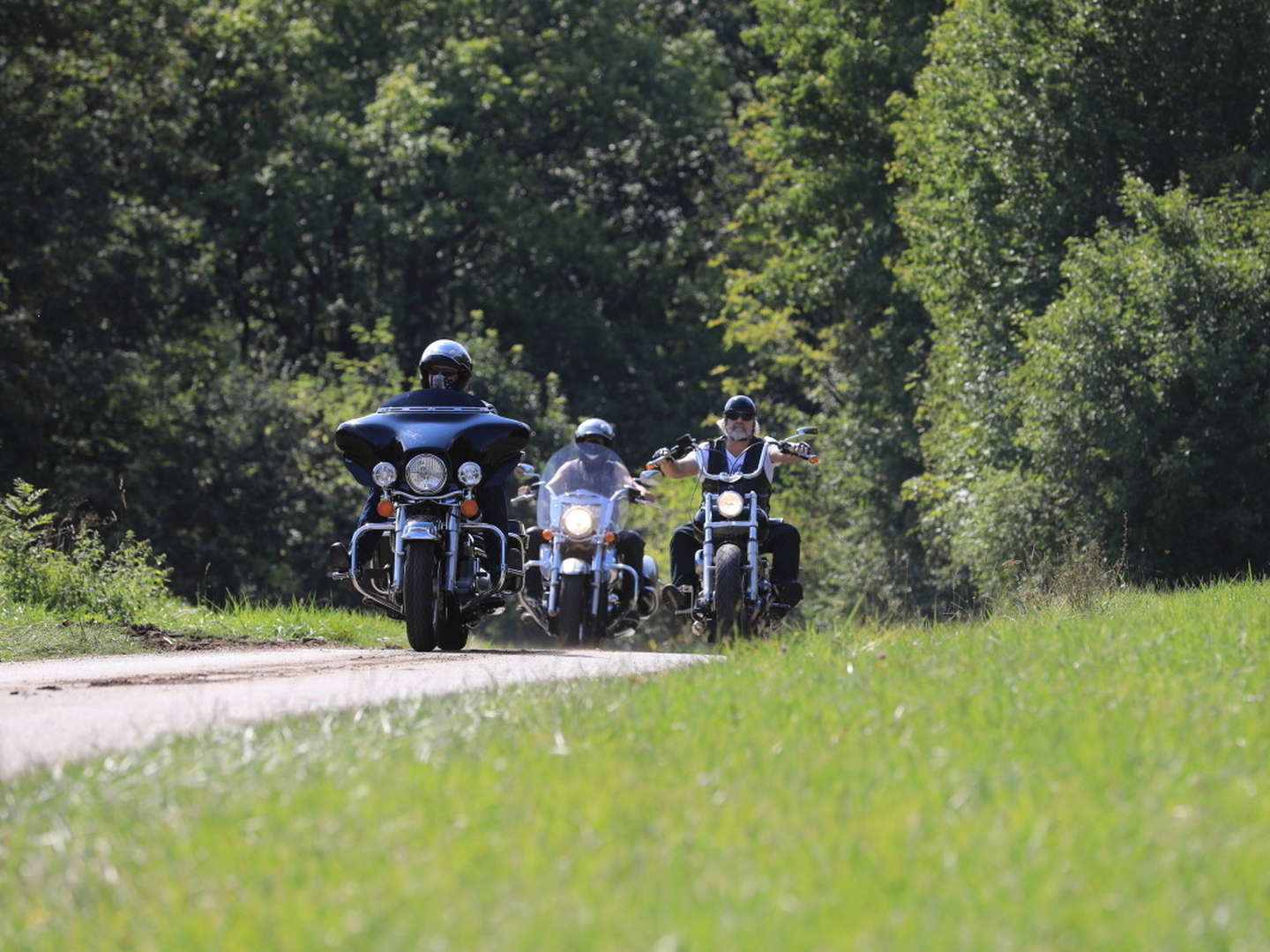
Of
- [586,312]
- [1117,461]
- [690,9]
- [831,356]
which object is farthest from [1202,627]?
[690,9]

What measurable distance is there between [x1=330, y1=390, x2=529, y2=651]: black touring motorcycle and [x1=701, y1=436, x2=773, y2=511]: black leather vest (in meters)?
1.86

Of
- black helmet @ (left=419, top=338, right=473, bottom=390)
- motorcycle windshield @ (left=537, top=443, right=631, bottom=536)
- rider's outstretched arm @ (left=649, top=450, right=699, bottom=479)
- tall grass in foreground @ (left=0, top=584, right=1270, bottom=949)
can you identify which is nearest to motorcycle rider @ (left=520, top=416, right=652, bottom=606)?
motorcycle windshield @ (left=537, top=443, right=631, bottom=536)

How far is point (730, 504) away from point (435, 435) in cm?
249

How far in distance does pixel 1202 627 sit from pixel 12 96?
2480 centimetres

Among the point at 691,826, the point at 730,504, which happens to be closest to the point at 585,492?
→ the point at 730,504

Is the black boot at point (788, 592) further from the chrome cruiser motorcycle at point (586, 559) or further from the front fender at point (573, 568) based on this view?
the front fender at point (573, 568)

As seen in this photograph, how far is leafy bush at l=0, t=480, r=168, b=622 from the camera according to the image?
54.7ft

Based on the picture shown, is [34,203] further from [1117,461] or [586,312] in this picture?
[586,312]

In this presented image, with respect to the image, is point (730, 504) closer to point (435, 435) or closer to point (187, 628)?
point (435, 435)

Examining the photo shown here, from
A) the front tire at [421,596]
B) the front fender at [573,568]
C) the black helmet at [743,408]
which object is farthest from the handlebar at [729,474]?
the front tire at [421,596]

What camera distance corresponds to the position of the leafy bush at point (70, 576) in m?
16.7

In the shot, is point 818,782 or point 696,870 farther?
point 818,782

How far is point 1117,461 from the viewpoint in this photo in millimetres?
24656

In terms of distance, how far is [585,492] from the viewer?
17094mm
